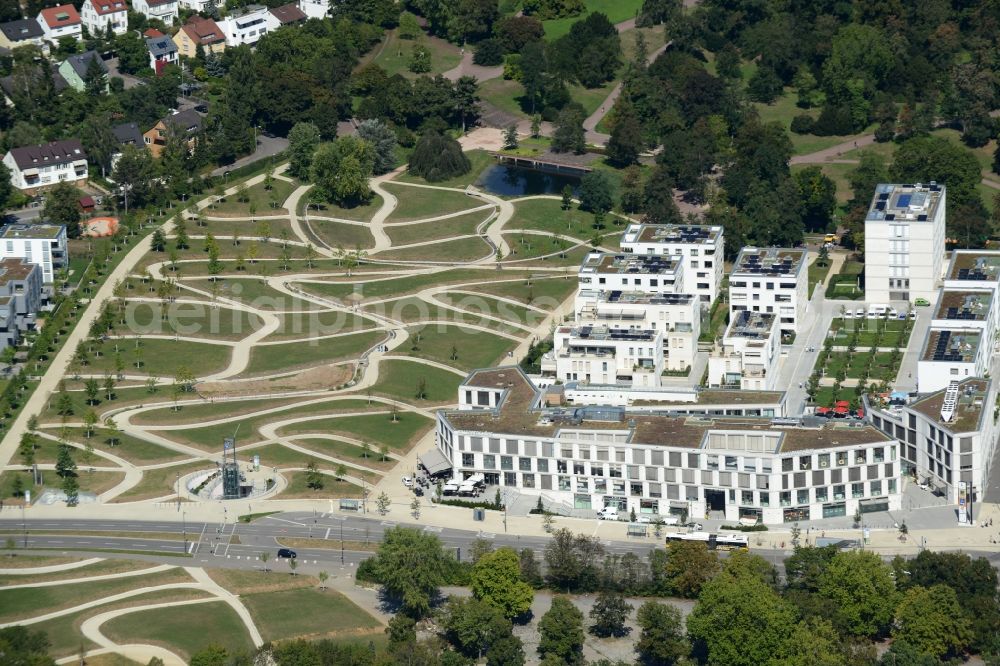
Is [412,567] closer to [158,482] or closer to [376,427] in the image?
[158,482]

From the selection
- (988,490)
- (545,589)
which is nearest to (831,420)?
(988,490)

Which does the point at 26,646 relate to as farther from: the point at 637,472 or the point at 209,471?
the point at 637,472

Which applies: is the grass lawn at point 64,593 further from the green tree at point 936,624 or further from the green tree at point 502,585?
the green tree at point 936,624

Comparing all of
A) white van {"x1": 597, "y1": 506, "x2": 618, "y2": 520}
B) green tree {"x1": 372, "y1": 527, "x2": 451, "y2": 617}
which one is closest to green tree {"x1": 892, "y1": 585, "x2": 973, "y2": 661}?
white van {"x1": 597, "y1": 506, "x2": 618, "y2": 520}

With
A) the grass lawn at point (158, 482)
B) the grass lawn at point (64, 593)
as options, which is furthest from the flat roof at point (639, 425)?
the grass lawn at point (64, 593)

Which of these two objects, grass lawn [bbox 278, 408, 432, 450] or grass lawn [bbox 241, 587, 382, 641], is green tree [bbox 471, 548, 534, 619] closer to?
grass lawn [bbox 241, 587, 382, 641]

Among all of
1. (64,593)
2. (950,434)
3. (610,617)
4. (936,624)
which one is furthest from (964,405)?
(64,593)
